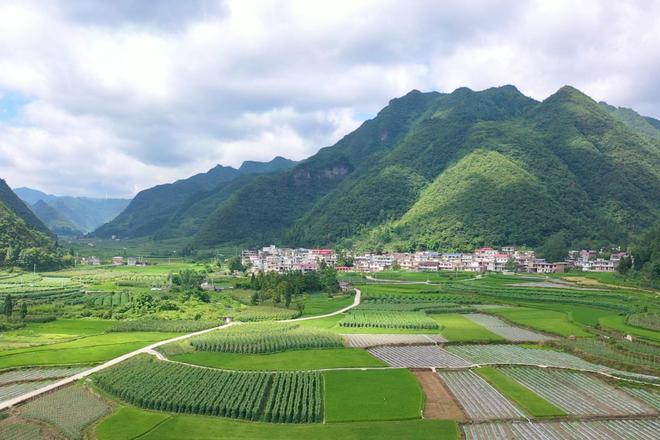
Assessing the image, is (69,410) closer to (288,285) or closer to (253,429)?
(253,429)

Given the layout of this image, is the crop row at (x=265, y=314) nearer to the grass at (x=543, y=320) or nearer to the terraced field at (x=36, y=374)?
the terraced field at (x=36, y=374)

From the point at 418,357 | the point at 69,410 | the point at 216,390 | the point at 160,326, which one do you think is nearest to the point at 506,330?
the point at 418,357

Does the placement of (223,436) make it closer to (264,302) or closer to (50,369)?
(50,369)

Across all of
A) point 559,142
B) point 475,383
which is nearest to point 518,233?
point 559,142

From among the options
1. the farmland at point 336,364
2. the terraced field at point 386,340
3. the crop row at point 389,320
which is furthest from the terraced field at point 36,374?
the crop row at point 389,320

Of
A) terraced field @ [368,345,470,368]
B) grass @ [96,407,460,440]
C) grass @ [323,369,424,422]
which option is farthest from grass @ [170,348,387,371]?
grass @ [96,407,460,440]

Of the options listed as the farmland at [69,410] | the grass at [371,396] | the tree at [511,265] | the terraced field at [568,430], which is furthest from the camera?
the tree at [511,265]

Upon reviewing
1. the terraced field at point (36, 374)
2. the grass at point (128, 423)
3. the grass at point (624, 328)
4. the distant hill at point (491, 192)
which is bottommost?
the grass at point (128, 423)

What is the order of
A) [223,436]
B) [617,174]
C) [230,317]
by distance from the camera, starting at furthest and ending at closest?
[617,174]
[230,317]
[223,436]
